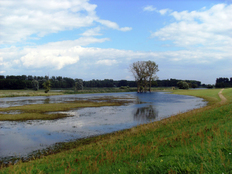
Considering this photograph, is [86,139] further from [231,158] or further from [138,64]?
[138,64]

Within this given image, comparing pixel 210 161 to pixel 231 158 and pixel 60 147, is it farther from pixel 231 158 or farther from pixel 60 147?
pixel 60 147

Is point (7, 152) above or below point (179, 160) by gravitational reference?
below

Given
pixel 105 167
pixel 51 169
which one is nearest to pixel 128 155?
pixel 105 167

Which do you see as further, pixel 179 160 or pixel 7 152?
pixel 7 152

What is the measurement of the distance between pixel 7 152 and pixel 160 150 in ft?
34.7

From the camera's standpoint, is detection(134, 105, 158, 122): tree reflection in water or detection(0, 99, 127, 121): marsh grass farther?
detection(0, 99, 127, 121): marsh grass

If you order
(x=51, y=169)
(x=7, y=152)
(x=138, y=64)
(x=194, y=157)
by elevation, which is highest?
(x=138, y=64)

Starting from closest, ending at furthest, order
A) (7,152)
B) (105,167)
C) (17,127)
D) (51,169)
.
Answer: (105,167) → (51,169) → (7,152) → (17,127)

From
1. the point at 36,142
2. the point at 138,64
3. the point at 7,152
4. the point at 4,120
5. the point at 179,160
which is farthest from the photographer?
the point at 138,64

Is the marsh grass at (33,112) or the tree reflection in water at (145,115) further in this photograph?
the marsh grass at (33,112)

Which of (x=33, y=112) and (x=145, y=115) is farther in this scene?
(x=33, y=112)

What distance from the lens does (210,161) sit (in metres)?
5.75

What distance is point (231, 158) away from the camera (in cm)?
585

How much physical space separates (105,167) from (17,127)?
16.0m
